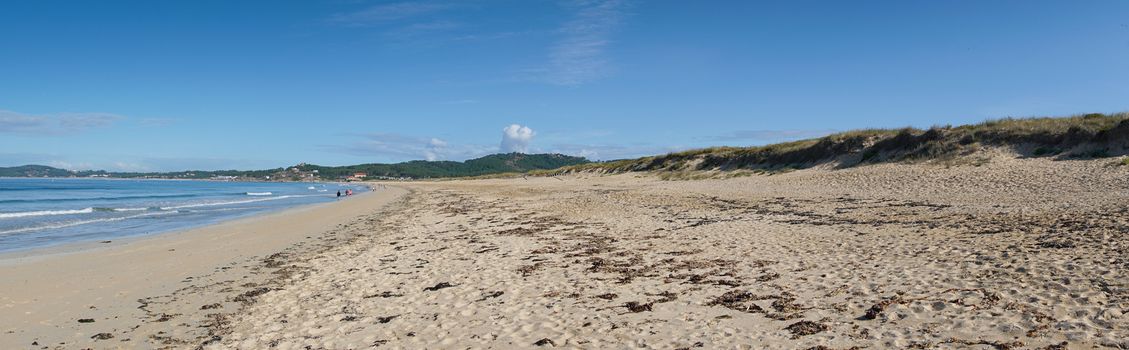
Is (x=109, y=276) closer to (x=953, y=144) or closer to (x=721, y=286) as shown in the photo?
(x=721, y=286)

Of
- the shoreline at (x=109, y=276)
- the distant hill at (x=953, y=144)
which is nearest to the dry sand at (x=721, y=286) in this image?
the shoreline at (x=109, y=276)

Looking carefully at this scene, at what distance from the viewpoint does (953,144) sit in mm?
31344

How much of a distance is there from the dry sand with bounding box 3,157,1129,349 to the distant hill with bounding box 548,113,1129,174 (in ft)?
35.7

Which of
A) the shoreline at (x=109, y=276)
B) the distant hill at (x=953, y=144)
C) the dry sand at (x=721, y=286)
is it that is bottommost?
the shoreline at (x=109, y=276)

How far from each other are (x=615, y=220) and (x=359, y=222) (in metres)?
11.7

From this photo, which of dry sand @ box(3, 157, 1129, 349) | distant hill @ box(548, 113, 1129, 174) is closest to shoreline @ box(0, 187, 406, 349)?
dry sand @ box(3, 157, 1129, 349)

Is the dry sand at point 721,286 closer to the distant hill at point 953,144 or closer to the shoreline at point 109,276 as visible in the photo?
the shoreline at point 109,276

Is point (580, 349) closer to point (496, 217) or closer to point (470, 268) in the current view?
point (470, 268)

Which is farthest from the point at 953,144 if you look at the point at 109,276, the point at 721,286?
the point at 109,276

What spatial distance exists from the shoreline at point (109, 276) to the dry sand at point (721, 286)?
36 cm

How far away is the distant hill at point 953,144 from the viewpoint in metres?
26.1

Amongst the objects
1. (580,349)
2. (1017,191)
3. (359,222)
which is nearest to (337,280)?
(580,349)

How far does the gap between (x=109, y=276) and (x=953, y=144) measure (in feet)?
116

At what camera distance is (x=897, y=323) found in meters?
6.31
